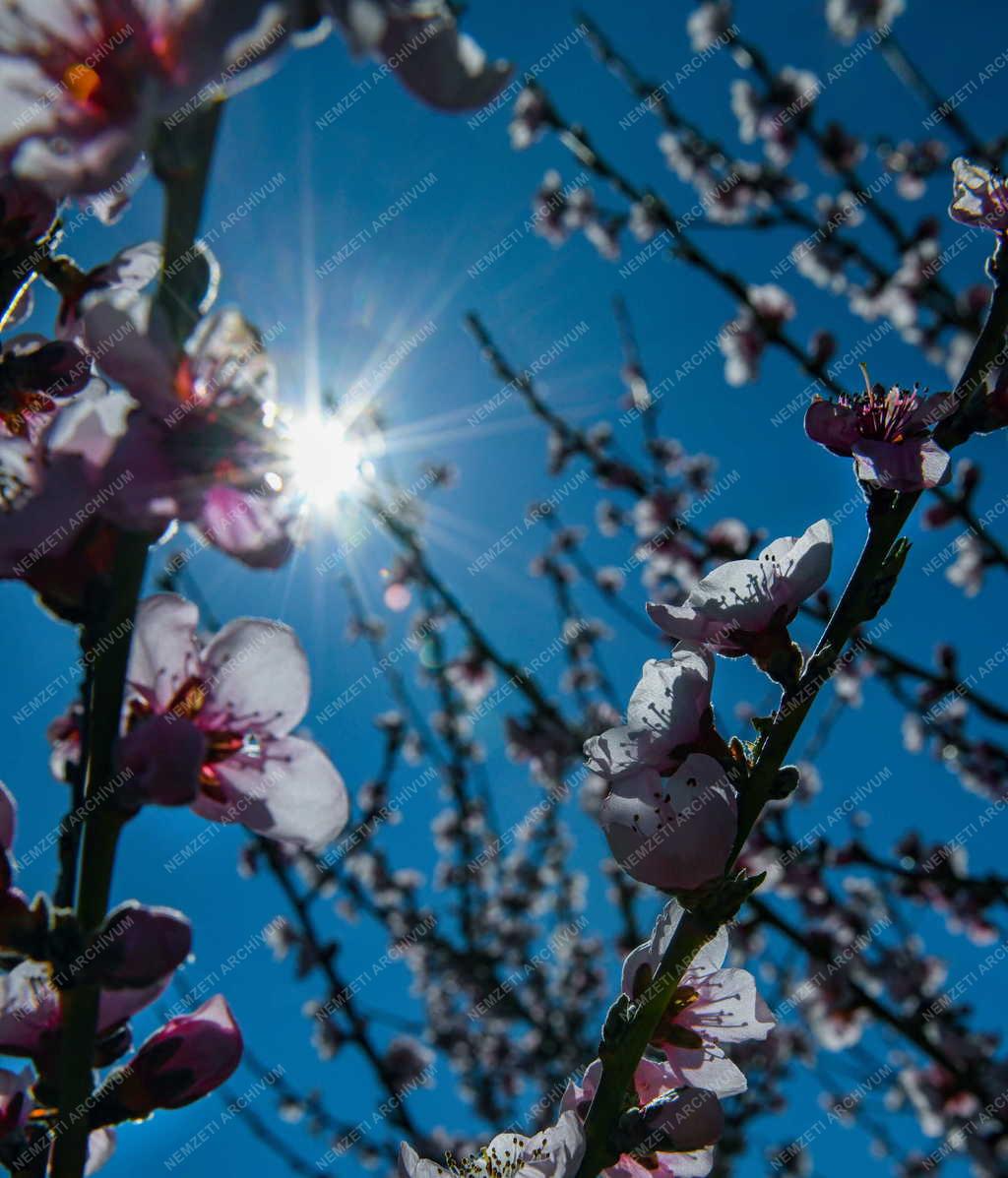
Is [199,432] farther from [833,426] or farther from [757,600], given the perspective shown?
[833,426]

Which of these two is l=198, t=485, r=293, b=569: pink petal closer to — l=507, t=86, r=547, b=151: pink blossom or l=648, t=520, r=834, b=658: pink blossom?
l=648, t=520, r=834, b=658: pink blossom

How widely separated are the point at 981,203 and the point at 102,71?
131 cm

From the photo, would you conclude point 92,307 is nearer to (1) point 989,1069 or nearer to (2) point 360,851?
(1) point 989,1069

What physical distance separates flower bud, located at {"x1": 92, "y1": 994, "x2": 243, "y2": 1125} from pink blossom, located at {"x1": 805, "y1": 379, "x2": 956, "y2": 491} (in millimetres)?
1115

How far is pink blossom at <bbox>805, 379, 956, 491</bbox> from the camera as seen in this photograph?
50.8 inches

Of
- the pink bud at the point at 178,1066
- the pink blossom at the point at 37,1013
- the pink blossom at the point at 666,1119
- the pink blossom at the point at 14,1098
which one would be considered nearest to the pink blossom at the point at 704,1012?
the pink blossom at the point at 666,1119

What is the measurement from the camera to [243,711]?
1.23m

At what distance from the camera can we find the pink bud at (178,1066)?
106 centimetres

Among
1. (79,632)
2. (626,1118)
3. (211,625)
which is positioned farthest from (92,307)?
(211,625)

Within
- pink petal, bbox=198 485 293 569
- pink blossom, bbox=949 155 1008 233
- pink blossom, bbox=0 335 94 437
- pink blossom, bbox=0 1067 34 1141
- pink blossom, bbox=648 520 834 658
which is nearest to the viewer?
pink petal, bbox=198 485 293 569

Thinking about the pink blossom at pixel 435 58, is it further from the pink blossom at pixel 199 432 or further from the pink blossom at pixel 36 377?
the pink blossom at pixel 36 377

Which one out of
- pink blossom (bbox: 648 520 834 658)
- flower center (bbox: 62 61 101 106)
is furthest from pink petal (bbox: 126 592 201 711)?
pink blossom (bbox: 648 520 834 658)

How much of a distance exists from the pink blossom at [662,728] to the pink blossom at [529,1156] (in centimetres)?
44

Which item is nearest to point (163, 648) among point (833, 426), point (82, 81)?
point (82, 81)
